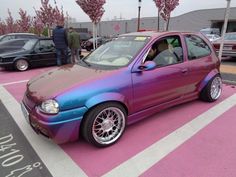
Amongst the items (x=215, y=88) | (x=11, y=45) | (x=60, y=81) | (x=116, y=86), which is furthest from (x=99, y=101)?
(x=11, y=45)

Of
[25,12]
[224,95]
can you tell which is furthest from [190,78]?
[25,12]

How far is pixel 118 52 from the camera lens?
392cm

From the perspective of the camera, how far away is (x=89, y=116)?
2986 mm

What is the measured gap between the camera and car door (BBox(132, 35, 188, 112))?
3467mm

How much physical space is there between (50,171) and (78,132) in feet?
1.86

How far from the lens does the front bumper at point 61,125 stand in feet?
9.21

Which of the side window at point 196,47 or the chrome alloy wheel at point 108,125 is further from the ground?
the side window at point 196,47

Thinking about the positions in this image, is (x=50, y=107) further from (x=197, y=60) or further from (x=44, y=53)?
(x=44, y=53)

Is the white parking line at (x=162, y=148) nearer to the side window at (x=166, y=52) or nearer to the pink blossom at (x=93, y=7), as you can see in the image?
the side window at (x=166, y=52)

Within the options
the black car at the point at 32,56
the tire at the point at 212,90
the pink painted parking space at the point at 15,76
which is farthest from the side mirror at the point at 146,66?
the black car at the point at 32,56

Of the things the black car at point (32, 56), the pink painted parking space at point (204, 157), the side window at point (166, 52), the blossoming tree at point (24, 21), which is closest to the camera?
the pink painted parking space at point (204, 157)

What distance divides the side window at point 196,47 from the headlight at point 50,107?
2631 millimetres

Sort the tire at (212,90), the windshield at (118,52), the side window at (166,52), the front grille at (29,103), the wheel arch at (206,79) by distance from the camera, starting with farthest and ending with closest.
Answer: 1. the tire at (212,90)
2. the wheel arch at (206,79)
3. the side window at (166,52)
4. the windshield at (118,52)
5. the front grille at (29,103)

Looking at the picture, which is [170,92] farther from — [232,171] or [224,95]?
[224,95]
